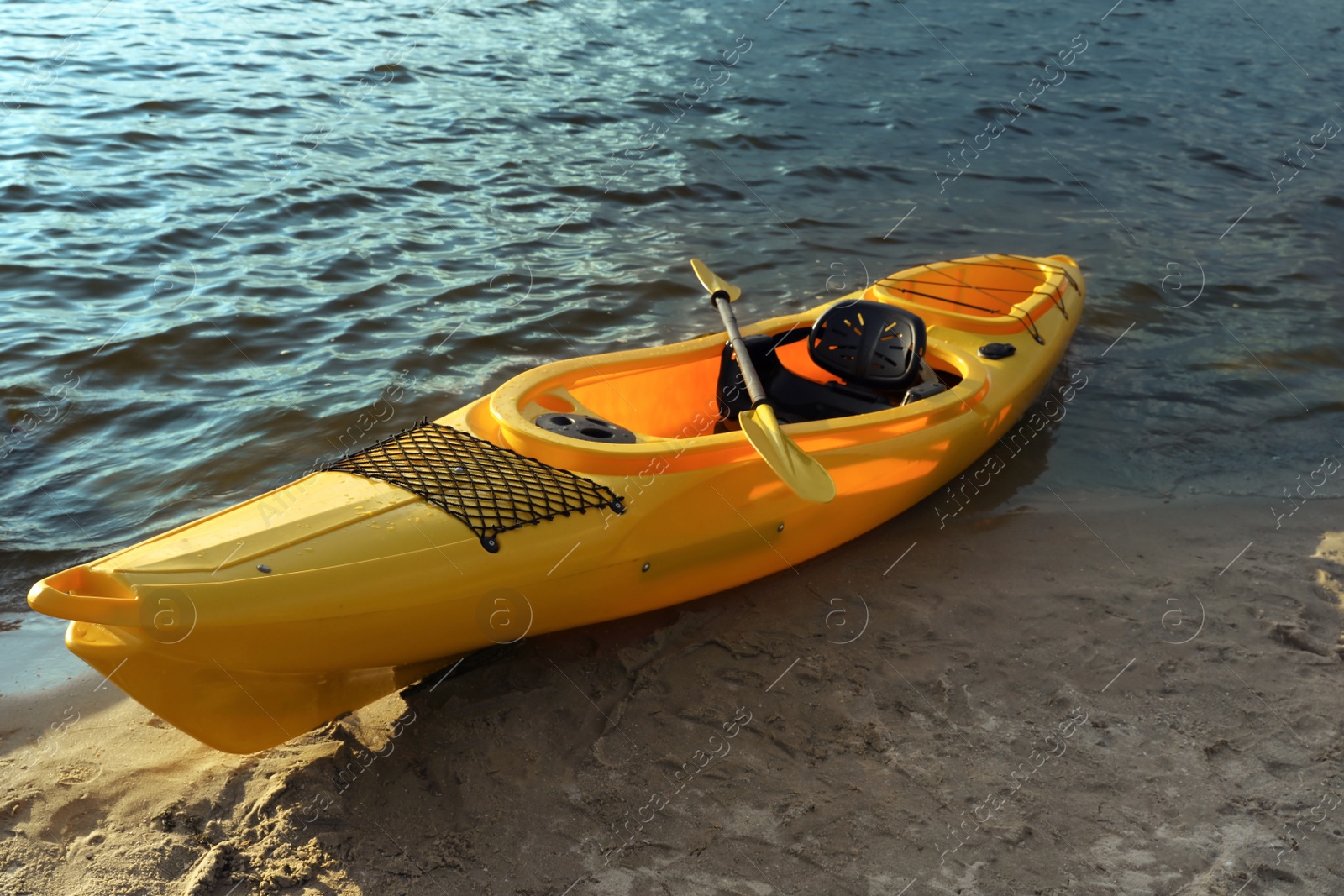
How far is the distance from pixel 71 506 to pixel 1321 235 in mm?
7859

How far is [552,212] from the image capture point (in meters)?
6.54

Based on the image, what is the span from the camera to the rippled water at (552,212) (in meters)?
4.32

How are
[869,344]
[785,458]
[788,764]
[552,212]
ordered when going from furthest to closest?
[552,212] → [869,344] → [785,458] → [788,764]

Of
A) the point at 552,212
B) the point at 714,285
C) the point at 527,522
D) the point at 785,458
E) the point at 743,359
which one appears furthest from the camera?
the point at 552,212

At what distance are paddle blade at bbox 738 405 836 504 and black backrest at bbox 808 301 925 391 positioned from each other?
3.08ft

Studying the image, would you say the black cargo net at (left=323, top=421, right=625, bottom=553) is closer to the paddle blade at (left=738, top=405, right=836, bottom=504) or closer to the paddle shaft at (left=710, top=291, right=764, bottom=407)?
the paddle blade at (left=738, top=405, right=836, bottom=504)

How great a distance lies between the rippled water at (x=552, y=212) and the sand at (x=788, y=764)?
45.3 inches

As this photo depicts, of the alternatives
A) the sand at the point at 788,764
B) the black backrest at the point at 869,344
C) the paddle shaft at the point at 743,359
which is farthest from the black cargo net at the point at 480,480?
the black backrest at the point at 869,344

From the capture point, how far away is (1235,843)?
2.30m

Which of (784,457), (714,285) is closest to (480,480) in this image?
(784,457)

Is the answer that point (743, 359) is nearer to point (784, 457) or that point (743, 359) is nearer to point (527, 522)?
point (784, 457)

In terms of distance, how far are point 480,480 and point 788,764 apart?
1179 mm

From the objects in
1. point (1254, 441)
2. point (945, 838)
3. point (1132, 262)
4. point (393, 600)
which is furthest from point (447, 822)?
point (1132, 262)

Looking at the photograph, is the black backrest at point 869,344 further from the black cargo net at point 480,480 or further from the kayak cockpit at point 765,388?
the black cargo net at point 480,480
